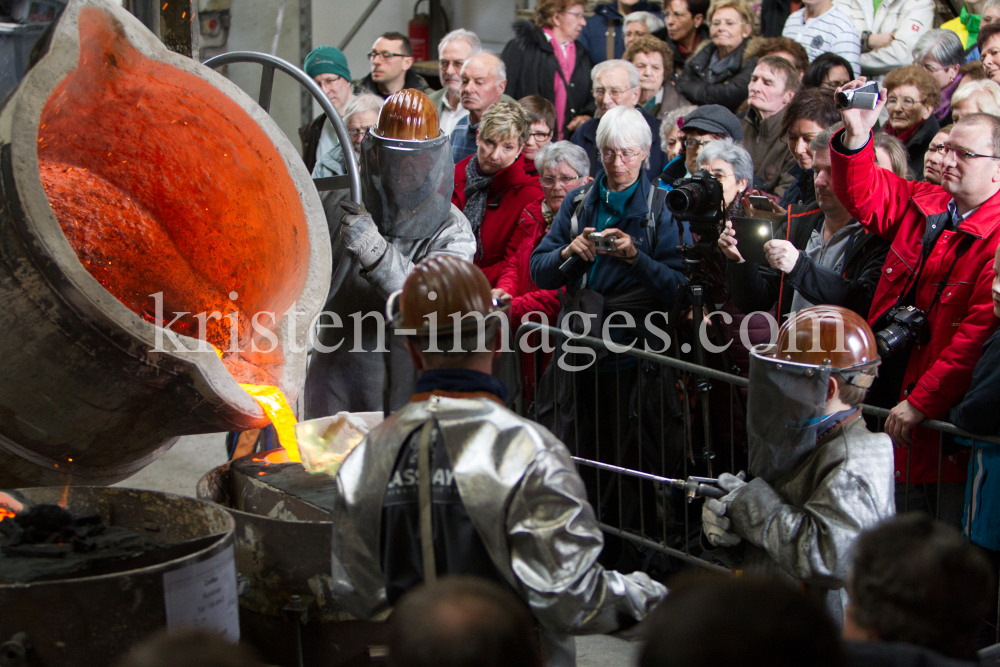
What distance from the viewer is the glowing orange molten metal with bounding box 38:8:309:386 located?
305cm

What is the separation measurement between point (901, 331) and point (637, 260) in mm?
1108

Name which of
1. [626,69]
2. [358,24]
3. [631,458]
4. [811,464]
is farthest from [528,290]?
[358,24]

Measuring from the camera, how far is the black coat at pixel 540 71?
21.5 feet

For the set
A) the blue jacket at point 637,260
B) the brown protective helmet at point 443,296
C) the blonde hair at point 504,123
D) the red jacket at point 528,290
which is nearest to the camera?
the brown protective helmet at point 443,296

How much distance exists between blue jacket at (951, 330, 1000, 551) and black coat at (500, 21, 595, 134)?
391 cm

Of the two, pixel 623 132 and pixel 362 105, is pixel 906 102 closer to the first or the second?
pixel 623 132

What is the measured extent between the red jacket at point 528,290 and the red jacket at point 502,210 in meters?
0.04

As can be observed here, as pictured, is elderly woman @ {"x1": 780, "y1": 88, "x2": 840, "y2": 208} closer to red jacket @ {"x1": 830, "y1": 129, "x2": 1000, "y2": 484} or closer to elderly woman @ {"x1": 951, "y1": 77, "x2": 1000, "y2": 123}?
elderly woman @ {"x1": 951, "y1": 77, "x2": 1000, "y2": 123}

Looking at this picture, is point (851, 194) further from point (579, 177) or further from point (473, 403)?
point (473, 403)

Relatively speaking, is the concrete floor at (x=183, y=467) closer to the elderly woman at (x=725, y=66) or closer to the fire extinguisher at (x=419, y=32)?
the elderly woman at (x=725, y=66)

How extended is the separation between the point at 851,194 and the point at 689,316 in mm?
850

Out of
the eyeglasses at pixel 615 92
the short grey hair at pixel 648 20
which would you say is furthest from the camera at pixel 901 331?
the short grey hair at pixel 648 20

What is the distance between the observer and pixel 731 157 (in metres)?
4.33

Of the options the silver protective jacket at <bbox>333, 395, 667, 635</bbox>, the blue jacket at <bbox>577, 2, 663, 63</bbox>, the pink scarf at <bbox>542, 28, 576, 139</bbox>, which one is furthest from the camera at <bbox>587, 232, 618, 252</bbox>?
the blue jacket at <bbox>577, 2, 663, 63</bbox>
